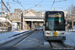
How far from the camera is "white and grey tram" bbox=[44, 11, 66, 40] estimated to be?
1201 centimetres

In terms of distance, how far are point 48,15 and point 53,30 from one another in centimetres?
172

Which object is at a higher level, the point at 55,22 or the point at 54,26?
the point at 55,22

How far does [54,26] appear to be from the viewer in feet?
40.0

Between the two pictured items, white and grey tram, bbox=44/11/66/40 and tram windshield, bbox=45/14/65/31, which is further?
tram windshield, bbox=45/14/65/31

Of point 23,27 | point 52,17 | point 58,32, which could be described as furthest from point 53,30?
point 23,27

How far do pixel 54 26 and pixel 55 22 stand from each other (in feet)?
1.45

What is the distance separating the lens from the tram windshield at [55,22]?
39.9 feet

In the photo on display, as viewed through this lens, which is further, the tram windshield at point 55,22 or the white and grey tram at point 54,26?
the tram windshield at point 55,22

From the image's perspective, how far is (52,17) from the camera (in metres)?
12.4

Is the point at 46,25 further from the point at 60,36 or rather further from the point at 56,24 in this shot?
the point at 60,36

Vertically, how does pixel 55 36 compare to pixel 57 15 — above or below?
below

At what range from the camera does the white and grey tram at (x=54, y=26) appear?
473 inches

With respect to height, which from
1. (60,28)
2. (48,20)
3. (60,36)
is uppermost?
(48,20)

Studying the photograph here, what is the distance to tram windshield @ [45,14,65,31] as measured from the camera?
1216 centimetres
